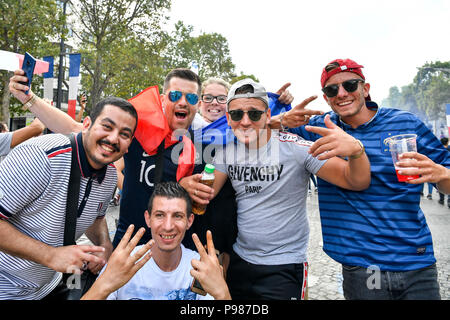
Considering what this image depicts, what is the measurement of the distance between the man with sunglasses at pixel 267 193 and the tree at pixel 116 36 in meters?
A: 16.5

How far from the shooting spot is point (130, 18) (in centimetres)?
1741

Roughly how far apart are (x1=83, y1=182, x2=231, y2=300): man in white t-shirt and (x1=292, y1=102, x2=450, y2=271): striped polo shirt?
114 cm

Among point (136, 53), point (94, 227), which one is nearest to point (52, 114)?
point (94, 227)

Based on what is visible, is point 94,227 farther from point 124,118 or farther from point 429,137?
point 429,137

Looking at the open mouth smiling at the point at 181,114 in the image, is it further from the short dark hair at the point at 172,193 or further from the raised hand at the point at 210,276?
the raised hand at the point at 210,276

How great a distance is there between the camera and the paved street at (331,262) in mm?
4254

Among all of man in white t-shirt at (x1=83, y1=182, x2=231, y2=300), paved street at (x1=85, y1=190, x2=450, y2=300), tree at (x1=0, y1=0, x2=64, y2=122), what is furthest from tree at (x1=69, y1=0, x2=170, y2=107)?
man in white t-shirt at (x1=83, y1=182, x2=231, y2=300)

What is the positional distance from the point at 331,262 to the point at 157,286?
4.23 meters

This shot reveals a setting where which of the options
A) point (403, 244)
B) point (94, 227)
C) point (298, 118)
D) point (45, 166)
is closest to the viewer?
point (45, 166)

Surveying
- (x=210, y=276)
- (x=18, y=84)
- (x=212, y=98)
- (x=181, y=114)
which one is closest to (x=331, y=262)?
(x=212, y=98)

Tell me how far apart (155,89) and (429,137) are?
2.54 metres

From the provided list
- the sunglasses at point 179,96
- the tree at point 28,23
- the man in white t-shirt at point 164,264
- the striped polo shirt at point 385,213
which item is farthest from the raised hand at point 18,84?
the tree at point 28,23

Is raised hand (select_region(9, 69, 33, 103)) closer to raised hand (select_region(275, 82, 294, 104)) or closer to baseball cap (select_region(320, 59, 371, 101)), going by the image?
raised hand (select_region(275, 82, 294, 104))

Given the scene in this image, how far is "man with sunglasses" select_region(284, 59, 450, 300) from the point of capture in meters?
2.25
